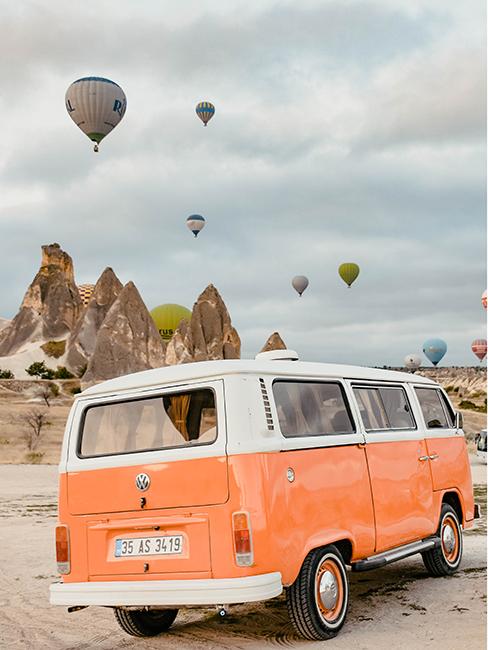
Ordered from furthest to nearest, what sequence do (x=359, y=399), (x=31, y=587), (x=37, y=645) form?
(x=31, y=587) < (x=359, y=399) < (x=37, y=645)

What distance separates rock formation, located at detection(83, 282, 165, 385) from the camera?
94.4 metres

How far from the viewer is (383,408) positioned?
8422 millimetres

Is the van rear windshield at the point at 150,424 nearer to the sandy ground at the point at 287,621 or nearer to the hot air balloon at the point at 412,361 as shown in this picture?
the sandy ground at the point at 287,621

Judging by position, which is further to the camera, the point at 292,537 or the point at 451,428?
the point at 451,428

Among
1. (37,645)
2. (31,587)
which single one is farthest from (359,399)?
(31,587)

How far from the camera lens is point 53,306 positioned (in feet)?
391

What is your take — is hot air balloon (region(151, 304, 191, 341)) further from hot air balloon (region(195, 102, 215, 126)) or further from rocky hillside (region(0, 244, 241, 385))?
hot air balloon (region(195, 102, 215, 126))

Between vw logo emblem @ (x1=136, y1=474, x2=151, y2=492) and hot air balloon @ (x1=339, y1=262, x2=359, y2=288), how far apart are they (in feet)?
243

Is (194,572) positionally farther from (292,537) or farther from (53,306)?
(53,306)

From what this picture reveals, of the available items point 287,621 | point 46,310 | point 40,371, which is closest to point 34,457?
point 287,621

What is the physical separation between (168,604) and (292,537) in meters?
1.07

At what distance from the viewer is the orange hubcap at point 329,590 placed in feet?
22.6

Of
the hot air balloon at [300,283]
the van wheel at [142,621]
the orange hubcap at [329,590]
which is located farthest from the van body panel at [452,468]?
the hot air balloon at [300,283]

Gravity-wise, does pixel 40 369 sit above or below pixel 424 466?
above
